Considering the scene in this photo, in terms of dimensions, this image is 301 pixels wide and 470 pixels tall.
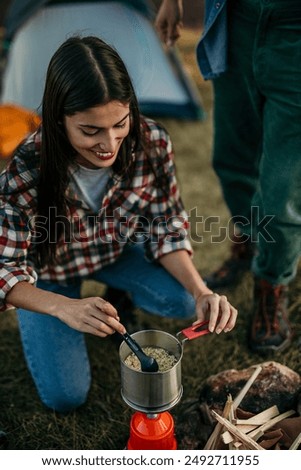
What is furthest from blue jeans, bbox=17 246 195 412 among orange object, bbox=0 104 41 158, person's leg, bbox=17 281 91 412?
orange object, bbox=0 104 41 158

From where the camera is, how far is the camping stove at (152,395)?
5.67ft

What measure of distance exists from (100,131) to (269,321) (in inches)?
46.1

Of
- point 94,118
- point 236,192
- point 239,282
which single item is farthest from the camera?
point 239,282

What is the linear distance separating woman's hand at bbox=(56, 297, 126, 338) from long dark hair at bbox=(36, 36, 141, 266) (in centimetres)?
49

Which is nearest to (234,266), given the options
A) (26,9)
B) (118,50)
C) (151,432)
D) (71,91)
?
(151,432)

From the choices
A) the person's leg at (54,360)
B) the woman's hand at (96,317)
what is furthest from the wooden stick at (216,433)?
the person's leg at (54,360)

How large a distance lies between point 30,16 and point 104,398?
298 centimetres

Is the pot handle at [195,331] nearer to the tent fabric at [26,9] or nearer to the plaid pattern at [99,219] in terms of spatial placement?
the plaid pattern at [99,219]

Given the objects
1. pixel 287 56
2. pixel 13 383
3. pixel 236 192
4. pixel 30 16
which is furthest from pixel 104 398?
pixel 30 16

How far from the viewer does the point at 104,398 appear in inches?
96.0

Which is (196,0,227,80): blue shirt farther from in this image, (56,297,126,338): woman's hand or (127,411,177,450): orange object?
(127,411,177,450): orange object

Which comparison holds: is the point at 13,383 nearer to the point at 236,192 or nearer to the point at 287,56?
the point at 236,192

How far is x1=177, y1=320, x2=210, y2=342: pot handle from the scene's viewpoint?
184cm

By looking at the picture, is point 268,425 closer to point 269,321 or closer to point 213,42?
point 269,321
